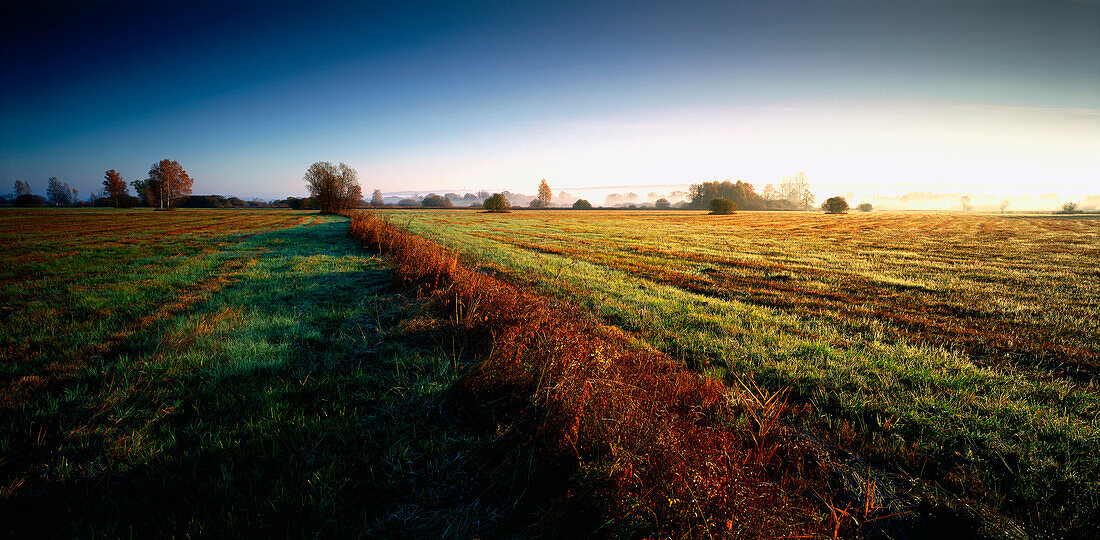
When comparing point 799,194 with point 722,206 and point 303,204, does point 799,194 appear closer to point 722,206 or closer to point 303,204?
point 722,206

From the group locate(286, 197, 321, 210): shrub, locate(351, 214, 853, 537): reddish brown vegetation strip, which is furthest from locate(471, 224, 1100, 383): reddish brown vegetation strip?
locate(286, 197, 321, 210): shrub

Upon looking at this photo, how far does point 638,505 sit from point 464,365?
2.85 meters

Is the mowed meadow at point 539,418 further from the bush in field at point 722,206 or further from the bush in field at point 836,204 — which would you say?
the bush in field at point 836,204

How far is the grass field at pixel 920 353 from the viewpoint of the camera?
9.16ft

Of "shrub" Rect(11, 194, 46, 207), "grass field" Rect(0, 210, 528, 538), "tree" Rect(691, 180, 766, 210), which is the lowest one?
"grass field" Rect(0, 210, 528, 538)

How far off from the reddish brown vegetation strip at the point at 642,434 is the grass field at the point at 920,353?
100 centimetres

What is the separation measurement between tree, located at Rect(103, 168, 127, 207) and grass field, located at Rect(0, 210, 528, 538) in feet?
391

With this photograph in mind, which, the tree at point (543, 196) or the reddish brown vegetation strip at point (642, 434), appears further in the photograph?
the tree at point (543, 196)

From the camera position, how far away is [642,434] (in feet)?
7.49

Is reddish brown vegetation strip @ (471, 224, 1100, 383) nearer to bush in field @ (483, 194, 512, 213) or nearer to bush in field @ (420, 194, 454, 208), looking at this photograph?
bush in field @ (483, 194, 512, 213)

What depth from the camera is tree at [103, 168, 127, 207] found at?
8381 cm

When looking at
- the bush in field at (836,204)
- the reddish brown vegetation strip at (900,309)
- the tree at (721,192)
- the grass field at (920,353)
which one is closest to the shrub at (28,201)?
the grass field at (920,353)

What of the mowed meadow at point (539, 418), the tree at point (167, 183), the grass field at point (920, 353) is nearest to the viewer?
the mowed meadow at point (539, 418)

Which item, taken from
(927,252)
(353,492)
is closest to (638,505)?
(353,492)
